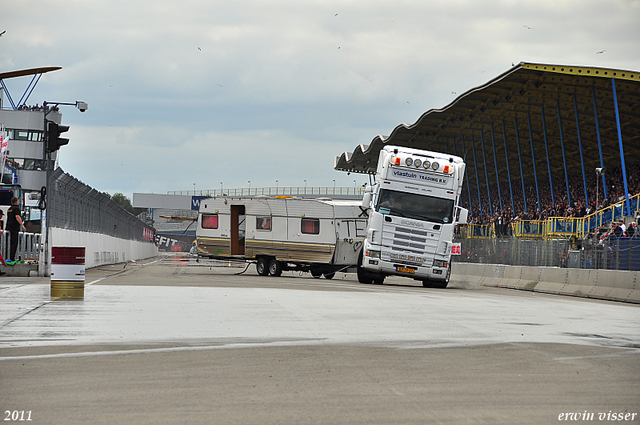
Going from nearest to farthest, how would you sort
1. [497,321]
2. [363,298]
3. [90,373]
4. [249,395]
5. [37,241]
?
[249,395] < [90,373] < [497,321] < [363,298] < [37,241]

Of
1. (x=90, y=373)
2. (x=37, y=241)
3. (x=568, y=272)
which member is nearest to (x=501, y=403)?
(x=90, y=373)

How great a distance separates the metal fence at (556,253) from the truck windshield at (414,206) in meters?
4.12

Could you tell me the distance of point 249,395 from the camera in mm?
6234

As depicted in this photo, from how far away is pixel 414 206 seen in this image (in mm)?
25234

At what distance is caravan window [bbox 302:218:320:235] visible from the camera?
1260 inches

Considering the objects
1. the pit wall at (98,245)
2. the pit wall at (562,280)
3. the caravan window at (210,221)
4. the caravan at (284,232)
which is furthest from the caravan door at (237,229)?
the pit wall at (562,280)

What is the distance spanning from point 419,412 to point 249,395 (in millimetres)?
1327

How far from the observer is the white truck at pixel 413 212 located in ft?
82.2

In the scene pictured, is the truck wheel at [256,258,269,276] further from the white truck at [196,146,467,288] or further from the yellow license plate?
the yellow license plate

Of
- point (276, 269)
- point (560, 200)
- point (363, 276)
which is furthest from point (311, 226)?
point (560, 200)

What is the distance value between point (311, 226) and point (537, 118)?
Result: 25012mm

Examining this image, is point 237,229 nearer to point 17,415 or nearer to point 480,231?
point 480,231

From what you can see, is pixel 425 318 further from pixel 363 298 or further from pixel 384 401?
pixel 384 401

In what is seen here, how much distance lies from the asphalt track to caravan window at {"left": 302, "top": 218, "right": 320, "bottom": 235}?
60.6 feet
